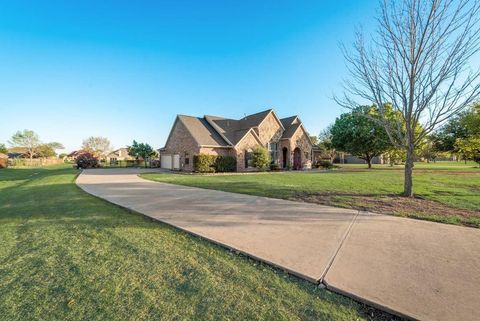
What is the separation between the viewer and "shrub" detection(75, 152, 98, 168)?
3104 cm

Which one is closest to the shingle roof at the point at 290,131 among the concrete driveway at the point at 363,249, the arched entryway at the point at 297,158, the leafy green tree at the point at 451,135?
the arched entryway at the point at 297,158

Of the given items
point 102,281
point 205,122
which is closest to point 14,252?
point 102,281

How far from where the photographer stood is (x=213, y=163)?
21984mm

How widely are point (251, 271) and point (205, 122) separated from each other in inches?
991

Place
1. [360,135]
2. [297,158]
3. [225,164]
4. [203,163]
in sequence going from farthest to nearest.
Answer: [297,158], [360,135], [225,164], [203,163]

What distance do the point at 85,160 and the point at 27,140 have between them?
41567mm

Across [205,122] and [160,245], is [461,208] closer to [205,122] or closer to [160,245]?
[160,245]

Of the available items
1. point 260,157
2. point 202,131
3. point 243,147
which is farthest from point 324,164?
point 202,131

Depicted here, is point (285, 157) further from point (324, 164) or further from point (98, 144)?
point (98, 144)

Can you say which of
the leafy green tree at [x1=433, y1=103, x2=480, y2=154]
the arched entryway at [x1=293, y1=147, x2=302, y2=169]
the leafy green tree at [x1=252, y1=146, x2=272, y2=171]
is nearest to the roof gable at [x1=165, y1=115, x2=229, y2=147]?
the leafy green tree at [x1=252, y1=146, x2=272, y2=171]

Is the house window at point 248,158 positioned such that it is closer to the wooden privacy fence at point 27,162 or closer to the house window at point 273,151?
the house window at point 273,151

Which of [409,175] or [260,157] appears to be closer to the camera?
[409,175]

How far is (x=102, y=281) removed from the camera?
2812 millimetres

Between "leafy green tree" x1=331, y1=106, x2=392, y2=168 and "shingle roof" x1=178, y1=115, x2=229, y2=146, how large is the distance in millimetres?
15708
